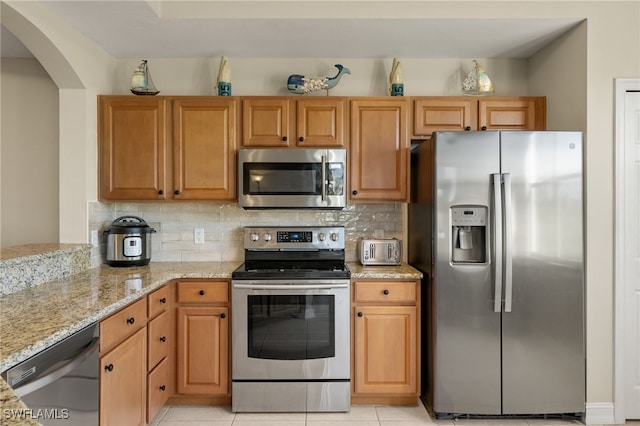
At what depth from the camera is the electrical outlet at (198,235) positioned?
10.7ft

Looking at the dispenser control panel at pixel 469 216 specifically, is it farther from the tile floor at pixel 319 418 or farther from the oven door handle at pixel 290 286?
the tile floor at pixel 319 418

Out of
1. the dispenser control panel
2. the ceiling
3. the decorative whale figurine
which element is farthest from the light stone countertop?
the ceiling

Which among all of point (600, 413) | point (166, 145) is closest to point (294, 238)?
point (166, 145)

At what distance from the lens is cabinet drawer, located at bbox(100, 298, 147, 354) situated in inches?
70.3

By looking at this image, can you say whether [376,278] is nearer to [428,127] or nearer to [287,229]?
[287,229]

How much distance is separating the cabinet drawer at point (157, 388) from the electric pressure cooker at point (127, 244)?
757 mm

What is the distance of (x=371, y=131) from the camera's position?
294cm

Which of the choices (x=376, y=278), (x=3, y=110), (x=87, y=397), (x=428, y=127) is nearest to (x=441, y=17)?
(x=428, y=127)

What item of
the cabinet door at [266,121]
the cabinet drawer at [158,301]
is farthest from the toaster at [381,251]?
the cabinet drawer at [158,301]

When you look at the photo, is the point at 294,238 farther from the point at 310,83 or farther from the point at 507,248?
the point at 507,248

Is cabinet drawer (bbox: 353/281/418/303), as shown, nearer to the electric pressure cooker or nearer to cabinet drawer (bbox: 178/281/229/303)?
cabinet drawer (bbox: 178/281/229/303)

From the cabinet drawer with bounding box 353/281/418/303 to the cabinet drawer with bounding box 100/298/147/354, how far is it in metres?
1.29

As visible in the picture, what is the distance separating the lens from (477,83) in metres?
3.04

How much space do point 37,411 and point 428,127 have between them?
2.68 metres
